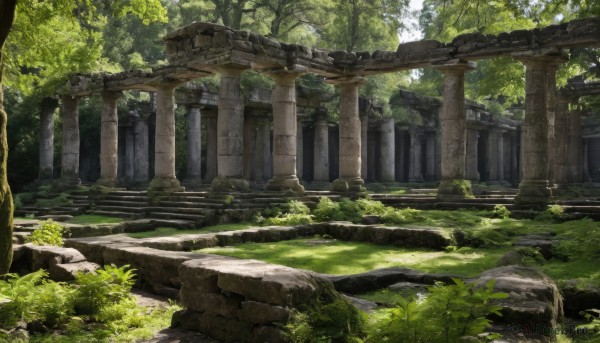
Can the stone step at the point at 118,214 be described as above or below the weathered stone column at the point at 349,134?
below

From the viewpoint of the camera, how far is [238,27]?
118ft

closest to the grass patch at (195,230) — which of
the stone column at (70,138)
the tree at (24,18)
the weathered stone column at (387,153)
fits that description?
the tree at (24,18)

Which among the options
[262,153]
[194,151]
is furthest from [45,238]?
[262,153]

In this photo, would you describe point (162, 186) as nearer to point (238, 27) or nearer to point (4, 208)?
point (4, 208)

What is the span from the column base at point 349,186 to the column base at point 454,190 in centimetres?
339

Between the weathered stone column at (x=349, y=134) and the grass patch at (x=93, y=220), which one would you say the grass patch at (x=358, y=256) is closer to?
the grass patch at (x=93, y=220)

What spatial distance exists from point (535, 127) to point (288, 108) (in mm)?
8171

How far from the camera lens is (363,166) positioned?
113ft

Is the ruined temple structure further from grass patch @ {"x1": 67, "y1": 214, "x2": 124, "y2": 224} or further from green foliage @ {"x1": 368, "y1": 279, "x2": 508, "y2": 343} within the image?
green foliage @ {"x1": 368, "y1": 279, "x2": 508, "y2": 343}

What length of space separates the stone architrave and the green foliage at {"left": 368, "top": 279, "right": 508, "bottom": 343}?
13.5 m

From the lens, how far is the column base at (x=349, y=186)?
69.3ft

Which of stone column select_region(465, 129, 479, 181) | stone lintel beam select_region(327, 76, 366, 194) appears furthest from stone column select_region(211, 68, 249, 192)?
stone column select_region(465, 129, 479, 181)

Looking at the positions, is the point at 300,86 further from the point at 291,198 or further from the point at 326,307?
the point at 326,307

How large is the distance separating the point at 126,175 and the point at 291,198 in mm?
16326
